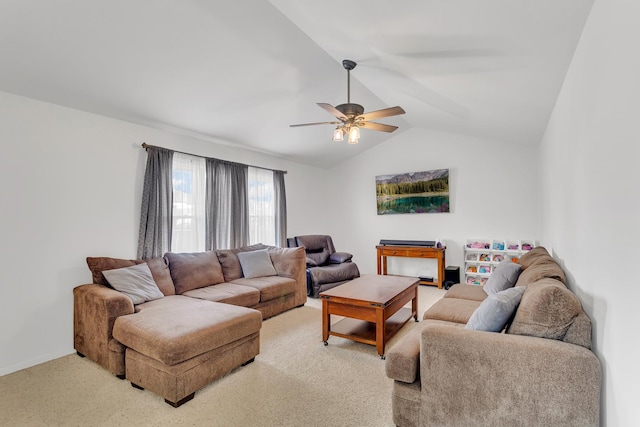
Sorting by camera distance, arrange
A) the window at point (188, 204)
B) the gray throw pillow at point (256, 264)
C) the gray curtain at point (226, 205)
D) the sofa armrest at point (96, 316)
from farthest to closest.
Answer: the gray curtain at point (226, 205)
the gray throw pillow at point (256, 264)
the window at point (188, 204)
the sofa armrest at point (96, 316)

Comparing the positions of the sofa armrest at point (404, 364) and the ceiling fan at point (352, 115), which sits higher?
the ceiling fan at point (352, 115)

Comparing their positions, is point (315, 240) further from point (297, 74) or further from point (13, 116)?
point (13, 116)

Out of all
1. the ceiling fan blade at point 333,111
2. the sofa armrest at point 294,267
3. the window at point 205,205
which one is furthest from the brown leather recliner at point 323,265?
the ceiling fan blade at point 333,111

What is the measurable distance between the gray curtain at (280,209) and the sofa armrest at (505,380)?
13.9 ft

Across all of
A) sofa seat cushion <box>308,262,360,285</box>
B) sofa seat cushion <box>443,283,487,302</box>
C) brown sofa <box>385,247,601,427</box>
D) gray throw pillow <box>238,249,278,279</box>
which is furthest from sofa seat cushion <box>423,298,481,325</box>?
gray throw pillow <box>238,249,278,279</box>

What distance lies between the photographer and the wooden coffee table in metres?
2.96

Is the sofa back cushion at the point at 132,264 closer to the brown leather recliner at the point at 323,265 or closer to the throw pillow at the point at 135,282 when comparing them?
the throw pillow at the point at 135,282

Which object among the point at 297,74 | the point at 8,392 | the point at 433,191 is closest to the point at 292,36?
the point at 297,74

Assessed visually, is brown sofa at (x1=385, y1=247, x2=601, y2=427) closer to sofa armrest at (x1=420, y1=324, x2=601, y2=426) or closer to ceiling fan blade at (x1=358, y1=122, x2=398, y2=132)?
sofa armrest at (x1=420, y1=324, x2=601, y2=426)

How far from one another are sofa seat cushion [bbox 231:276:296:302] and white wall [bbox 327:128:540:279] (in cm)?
286

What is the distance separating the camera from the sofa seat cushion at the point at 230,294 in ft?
11.5

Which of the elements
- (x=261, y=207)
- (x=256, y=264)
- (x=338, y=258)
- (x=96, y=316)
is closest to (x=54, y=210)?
(x=96, y=316)

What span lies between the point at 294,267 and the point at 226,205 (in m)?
1.40

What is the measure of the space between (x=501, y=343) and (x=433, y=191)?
4.71m
